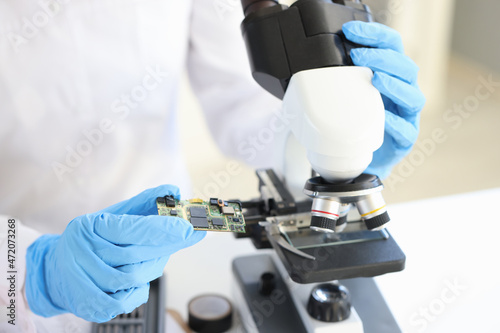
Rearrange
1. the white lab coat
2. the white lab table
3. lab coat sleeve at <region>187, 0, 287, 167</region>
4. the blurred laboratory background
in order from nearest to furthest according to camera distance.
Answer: the white lab table < the white lab coat < lab coat sleeve at <region>187, 0, 287, 167</region> < the blurred laboratory background

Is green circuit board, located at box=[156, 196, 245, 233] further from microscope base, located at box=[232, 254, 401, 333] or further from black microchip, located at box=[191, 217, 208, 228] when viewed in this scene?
microscope base, located at box=[232, 254, 401, 333]

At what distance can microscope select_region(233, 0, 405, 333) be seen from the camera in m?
0.91

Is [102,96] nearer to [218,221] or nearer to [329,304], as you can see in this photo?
[218,221]

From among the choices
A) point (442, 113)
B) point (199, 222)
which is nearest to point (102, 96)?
point (199, 222)

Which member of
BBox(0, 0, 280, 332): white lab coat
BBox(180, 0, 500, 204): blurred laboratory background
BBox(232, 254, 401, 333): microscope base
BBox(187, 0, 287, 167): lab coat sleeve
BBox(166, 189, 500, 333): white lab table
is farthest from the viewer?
BBox(180, 0, 500, 204): blurred laboratory background

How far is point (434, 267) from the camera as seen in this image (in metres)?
1.45

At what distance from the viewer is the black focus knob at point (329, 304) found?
1.08 metres

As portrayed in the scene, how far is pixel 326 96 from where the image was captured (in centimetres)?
91

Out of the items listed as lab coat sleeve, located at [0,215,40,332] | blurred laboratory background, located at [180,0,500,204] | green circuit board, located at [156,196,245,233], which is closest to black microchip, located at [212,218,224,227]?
green circuit board, located at [156,196,245,233]

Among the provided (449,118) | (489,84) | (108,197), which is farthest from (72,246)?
(489,84)

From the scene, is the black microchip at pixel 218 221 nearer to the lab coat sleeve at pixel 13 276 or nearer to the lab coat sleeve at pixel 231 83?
the lab coat sleeve at pixel 13 276

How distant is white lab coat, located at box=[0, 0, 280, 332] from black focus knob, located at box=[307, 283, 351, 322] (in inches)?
26.1

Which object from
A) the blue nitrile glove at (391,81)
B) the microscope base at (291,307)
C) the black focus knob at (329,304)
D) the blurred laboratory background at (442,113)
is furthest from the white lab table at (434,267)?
the blurred laboratory background at (442,113)

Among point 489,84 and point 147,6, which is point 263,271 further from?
point 489,84
